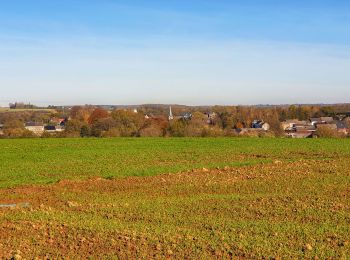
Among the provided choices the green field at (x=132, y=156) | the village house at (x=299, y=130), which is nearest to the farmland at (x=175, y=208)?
the green field at (x=132, y=156)

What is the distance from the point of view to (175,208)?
39.2 feet

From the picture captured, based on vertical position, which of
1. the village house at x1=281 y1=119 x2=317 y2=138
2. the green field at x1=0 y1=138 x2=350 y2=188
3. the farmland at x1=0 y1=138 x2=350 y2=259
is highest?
the farmland at x1=0 y1=138 x2=350 y2=259

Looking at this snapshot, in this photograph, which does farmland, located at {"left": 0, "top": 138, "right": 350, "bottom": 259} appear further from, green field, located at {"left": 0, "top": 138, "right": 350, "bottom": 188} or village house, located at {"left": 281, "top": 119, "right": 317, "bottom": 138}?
village house, located at {"left": 281, "top": 119, "right": 317, "bottom": 138}

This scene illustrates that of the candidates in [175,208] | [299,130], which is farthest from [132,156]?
[299,130]

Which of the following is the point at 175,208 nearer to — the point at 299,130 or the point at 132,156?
the point at 132,156

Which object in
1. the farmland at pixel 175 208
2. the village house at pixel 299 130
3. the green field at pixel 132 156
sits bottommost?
the village house at pixel 299 130

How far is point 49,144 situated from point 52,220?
79.2 feet

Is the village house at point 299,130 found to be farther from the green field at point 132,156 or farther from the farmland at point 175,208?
the farmland at point 175,208

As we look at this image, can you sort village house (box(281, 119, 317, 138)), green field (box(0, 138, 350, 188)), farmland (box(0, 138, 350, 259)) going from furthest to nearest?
village house (box(281, 119, 317, 138)), green field (box(0, 138, 350, 188)), farmland (box(0, 138, 350, 259))

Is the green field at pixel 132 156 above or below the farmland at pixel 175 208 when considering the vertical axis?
below

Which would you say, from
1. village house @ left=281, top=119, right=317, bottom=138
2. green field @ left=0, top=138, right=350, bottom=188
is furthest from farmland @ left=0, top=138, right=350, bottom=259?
village house @ left=281, top=119, right=317, bottom=138

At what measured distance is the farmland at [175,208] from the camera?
8492 mm

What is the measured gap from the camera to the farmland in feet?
27.9

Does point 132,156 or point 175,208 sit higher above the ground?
point 175,208
